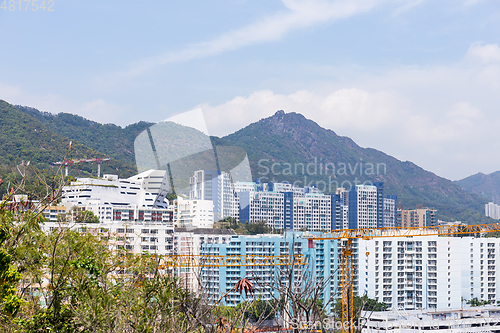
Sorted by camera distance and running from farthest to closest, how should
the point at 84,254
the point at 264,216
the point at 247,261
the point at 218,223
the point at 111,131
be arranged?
the point at 111,131, the point at 264,216, the point at 218,223, the point at 247,261, the point at 84,254

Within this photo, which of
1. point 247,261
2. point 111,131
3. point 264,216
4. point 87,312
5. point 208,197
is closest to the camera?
point 87,312

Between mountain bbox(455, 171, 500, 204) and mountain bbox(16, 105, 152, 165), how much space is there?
4819 cm

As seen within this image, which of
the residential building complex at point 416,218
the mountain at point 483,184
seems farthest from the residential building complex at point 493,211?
the residential building complex at point 416,218

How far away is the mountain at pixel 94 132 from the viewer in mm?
33031

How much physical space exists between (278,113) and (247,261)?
49.5m

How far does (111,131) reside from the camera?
35.8 m

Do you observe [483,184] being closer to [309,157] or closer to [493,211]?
[493,211]

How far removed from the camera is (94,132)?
35312 mm

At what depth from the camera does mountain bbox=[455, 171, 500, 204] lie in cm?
6594

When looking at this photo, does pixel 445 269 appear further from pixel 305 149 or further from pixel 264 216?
pixel 305 149

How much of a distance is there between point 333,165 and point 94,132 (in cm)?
2770

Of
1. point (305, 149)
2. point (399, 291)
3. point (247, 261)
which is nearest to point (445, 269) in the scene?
point (399, 291)

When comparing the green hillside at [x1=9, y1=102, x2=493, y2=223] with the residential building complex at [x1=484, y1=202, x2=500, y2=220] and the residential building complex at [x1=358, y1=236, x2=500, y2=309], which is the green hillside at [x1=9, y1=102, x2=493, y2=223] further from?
the residential building complex at [x1=358, y1=236, x2=500, y2=309]

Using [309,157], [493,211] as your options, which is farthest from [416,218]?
[309,157]
